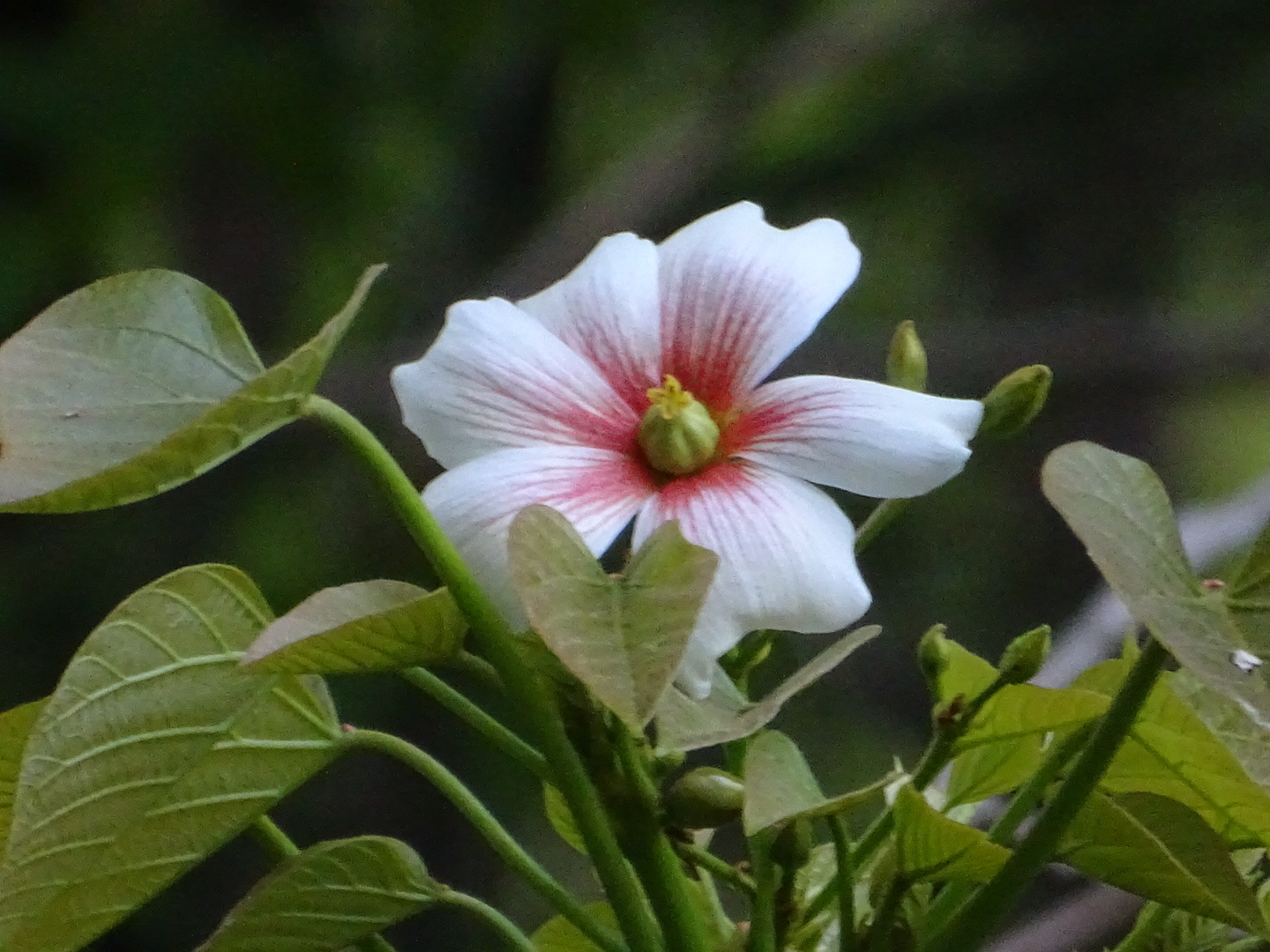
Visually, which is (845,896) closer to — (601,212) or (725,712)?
(725,712)

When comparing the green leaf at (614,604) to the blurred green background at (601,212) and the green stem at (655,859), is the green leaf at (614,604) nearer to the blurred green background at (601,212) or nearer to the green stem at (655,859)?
the green stem at (655,859)

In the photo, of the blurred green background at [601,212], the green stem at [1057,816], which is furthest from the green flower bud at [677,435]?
the blurred green background at [601,212]

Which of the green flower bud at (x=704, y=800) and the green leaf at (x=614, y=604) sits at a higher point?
the green leaf at (x=614, y=604)

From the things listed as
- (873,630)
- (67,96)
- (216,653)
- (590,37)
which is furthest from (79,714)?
(590,37)

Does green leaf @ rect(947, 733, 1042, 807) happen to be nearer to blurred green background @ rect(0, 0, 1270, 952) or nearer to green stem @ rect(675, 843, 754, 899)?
green stem @ rect(675, 843, 754, 899)

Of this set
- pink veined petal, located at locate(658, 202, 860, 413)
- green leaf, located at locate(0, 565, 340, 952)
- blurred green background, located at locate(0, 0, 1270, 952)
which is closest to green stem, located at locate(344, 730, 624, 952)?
green leaf, located at locate(0, 565, 340, 952)

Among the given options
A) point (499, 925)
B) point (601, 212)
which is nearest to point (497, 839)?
point (499, 925)
